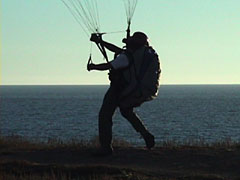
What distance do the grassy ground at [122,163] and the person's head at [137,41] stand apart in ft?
7.58

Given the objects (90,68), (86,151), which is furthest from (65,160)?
(90,68)

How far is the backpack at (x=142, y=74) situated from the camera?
12.7 metres

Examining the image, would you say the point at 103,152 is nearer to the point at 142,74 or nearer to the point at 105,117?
the point at 105,117

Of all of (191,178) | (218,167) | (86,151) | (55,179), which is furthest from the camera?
(86,151)

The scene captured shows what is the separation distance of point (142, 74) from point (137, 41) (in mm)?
720

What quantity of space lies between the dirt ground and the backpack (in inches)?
50.9

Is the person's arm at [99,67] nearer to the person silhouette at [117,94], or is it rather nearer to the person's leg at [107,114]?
the person silhouette at [117,94]

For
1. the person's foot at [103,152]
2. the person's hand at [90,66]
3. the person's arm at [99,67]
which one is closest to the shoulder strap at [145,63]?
the person's arm at [99,67]

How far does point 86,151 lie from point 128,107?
166 centimetres

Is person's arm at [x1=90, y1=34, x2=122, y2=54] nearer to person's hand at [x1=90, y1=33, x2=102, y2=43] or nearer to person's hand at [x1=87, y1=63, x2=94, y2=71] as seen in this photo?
person's hand at [x1=90, y1=33, x2=102, y2=43]

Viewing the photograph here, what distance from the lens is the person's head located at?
42.5ft

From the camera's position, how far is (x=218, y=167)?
12.5 m

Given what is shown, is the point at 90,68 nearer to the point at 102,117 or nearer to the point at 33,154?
the point at 102,117

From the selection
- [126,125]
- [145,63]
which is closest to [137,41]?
[145,63]
